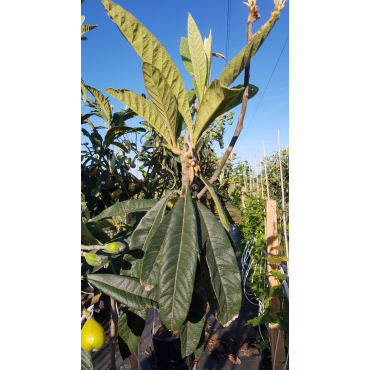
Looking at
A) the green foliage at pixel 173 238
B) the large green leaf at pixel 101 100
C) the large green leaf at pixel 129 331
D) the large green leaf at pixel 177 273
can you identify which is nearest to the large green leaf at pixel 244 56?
the green foliage at pixel 173 238

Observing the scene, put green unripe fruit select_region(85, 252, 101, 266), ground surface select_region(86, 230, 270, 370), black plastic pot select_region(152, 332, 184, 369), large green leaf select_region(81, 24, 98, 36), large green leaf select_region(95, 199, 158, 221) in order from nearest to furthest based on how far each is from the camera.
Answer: green unripe fruit select_region(85, 252, 101, 266) < large green leaf select_region(95, 199, 158, 221) < large green leaf select_region(81, 24, 98, 36) < black plastic pot select_region(152, 332, 184, 369) < ground surface select_region(86, 230, 270, 370)

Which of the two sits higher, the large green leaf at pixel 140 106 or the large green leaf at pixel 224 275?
the large green leaf at pixel 140 106

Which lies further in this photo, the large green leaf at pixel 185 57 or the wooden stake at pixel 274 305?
the wooden stake at pixel 274 305

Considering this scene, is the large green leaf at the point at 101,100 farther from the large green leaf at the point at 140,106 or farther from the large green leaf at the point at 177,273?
the large green leaf at the point at 177,273

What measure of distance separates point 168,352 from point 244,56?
200cm

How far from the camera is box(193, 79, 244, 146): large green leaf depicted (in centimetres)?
55

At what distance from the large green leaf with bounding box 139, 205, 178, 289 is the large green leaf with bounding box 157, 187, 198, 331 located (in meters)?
0.03

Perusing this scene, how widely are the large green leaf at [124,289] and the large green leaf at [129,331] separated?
0.37 ft

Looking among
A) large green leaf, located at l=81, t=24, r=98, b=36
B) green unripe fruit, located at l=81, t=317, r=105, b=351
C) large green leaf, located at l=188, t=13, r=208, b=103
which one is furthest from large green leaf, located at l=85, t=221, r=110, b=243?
large green leaf, located at l=81, t=24, r=98, b=36

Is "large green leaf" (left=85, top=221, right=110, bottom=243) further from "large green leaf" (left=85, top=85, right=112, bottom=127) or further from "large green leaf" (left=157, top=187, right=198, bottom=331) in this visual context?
"large green leaf" (left=85, top=85, right=112, bottom=127)

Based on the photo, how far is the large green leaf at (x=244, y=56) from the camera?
1.90ft

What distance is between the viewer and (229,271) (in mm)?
618

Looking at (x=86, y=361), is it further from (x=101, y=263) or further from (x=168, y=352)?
(x=168, y=352)
